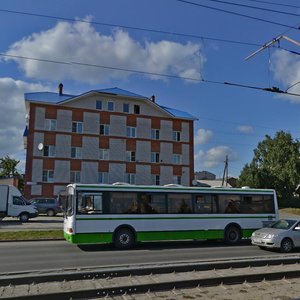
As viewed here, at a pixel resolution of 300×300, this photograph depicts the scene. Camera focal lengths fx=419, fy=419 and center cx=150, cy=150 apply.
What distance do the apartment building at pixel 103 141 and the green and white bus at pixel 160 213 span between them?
33.8 meters

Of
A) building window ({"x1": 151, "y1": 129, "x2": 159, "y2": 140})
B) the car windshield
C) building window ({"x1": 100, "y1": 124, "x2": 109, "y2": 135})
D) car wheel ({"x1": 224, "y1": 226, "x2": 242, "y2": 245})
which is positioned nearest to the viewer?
the car windshield

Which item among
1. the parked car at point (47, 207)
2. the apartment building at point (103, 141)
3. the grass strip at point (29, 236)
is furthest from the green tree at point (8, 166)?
the grass strip at point (29, 236)

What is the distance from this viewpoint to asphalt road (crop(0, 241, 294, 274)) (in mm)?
12672

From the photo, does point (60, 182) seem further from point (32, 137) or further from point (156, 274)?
point (156, 274)

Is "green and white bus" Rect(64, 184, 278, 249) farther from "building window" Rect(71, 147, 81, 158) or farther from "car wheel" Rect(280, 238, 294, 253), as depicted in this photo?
"building window" Rect(71, 147, 81, 158)

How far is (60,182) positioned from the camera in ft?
167

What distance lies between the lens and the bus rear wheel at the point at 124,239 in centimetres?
1683

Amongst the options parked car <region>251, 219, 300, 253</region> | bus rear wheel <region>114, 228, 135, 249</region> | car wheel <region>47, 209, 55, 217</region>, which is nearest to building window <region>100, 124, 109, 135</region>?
car wheel <region>47, 209, 55, 217</region>

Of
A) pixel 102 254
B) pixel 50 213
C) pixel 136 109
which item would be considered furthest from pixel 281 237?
pixel 136 109

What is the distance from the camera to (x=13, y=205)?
30312 mm

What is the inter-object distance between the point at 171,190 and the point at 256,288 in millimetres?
9275

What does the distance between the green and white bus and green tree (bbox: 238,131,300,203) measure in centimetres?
4670

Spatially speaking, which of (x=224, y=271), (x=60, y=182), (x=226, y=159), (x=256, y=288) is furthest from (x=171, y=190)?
(x=226, y=159)

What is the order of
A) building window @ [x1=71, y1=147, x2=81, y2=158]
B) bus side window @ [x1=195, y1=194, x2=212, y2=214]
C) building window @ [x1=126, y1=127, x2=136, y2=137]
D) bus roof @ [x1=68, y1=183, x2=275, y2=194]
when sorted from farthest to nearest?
building window @ [x1=126, y1=127, x2=136, y2=137] → building window @ [x1=71, y1=147, x2=81, y2=158] → bus side window @ [x1=195, y1=194, x2=212, y2=214] → bus roof @ [x1=68, y1=183, x2=275, y2=194]
